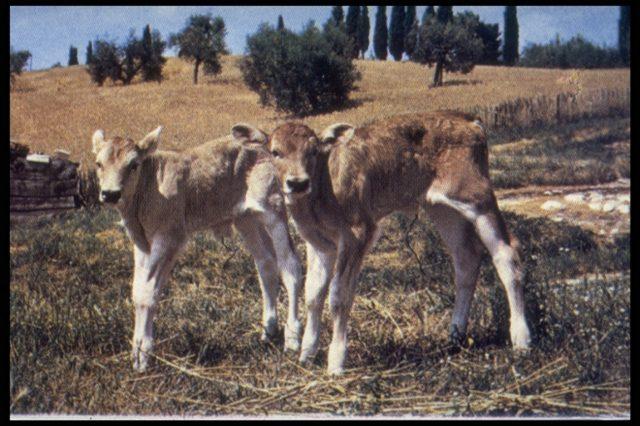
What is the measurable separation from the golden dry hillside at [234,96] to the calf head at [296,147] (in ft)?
5.13

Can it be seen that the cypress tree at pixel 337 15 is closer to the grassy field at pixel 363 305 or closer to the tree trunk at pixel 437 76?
the grassy field at pixel 363 305

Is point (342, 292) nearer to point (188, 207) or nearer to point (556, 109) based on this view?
point (188, 207)

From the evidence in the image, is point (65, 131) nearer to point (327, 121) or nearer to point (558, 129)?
point (327, 121)

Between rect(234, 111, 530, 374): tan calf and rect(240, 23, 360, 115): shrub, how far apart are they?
1.30 metres

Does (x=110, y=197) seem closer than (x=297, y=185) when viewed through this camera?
No

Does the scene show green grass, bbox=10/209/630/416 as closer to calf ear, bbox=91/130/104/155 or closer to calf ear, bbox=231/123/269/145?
calf ear, bbox=91/130/104/155

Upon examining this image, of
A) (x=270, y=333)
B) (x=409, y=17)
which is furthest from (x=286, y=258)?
(x=409, y=17)

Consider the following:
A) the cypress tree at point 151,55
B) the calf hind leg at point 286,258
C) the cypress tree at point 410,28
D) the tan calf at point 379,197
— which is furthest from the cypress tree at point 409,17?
the cypress tree at point 151,55

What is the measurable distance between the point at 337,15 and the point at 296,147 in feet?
6.08

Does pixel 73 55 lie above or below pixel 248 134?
above

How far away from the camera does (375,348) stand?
533 cm

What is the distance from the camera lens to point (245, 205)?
6238mm

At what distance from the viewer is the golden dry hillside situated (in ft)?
21.7

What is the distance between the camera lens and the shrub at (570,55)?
573cm
